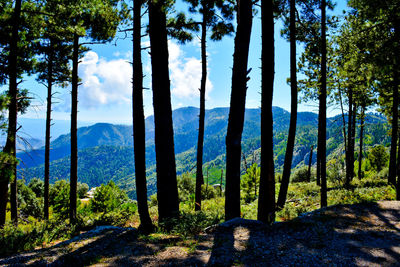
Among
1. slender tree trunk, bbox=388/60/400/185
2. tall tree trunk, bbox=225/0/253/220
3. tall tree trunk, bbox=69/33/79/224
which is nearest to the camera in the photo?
tall tree trunk, bbox=225/0/253/220

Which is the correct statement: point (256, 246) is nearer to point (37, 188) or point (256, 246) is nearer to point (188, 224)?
point (188, 224)

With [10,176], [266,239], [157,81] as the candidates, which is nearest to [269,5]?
[157,81]

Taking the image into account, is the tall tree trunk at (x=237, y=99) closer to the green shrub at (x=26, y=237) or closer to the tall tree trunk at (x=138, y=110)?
the tall tree trunk at (x=138, y=110)

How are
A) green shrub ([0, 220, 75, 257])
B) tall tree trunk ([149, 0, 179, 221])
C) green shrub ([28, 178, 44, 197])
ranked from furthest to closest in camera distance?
green shrub ([28, 178, 44, 197]), tall tree trunk ([149, 0, 179, 221]), green shrub ([0, 220, 75, 257])

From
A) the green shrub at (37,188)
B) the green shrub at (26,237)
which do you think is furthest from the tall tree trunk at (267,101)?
the green shrub at (37,188)

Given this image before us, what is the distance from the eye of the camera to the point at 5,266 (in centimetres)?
373

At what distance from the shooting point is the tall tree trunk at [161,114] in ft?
22.3

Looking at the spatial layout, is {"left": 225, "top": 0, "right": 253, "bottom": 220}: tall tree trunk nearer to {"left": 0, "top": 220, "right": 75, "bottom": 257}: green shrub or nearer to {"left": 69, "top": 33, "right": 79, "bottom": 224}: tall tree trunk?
{"left": 0, "top": 220, "right": 75, "bottom": 257}: green shrub

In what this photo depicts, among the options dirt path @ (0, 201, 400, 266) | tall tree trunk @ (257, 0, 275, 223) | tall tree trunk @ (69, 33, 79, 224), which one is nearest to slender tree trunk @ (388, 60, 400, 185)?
tall tree trunk @ (257, 0, 275, 223)

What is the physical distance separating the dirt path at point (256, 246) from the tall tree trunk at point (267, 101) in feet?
4.77

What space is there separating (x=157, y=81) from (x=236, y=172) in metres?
3.75

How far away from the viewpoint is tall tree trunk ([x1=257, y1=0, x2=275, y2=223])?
22.6 feet

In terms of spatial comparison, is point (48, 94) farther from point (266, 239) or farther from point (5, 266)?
point (266, 239)

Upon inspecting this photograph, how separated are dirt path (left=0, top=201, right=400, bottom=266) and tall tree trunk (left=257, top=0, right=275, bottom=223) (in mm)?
1454
